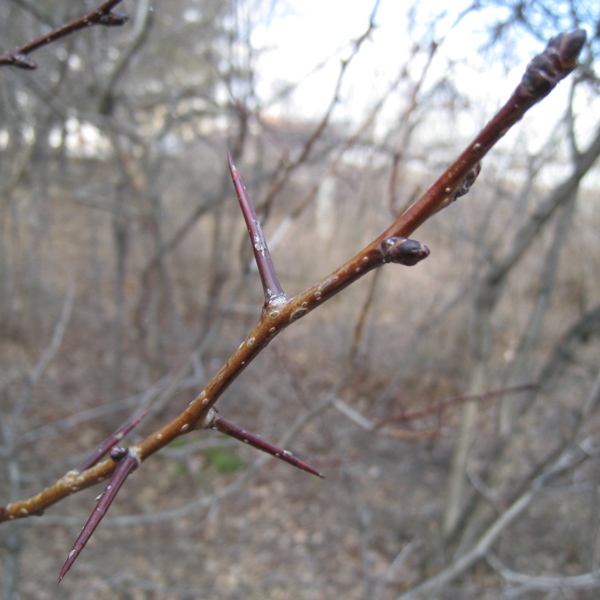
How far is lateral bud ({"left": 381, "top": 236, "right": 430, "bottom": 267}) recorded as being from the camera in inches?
14.6

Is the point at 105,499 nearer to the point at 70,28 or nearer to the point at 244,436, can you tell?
the point at 244,436

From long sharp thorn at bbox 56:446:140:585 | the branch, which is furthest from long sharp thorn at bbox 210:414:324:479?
the branch

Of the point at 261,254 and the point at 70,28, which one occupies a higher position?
the point at 70,28

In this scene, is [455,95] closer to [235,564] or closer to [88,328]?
[235,564]

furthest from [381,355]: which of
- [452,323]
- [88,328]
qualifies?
[88,328]

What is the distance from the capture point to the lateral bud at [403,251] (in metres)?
0.37

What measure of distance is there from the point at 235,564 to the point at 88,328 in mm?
5164

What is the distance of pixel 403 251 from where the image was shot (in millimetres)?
377

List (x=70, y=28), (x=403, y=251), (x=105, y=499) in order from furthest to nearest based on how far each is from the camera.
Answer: (x=70, y=28), (x=105, y=499), (x=403, y=251)

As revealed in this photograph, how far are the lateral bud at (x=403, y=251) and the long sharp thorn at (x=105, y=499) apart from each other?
1.06 ft

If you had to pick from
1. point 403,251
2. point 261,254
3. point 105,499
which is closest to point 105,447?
point 105,499

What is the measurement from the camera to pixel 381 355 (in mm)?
7328

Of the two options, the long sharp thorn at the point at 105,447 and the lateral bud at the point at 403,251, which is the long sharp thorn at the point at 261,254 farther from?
the long sharp thorn at the point at 105,447

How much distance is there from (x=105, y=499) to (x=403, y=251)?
371mm
